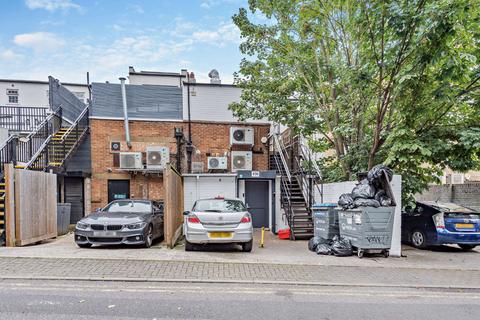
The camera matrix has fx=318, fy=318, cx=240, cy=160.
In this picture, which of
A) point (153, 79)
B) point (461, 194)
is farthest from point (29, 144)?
point (461, 194)

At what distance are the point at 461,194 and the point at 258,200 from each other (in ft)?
26.6

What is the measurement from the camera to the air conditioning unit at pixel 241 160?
13.3 m

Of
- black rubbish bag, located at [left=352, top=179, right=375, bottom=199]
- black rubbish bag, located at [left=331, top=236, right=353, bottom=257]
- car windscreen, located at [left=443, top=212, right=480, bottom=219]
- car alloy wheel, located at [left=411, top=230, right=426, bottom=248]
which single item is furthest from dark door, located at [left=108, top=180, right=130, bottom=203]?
car windscreen, located at [left=443, top=212, right=480, bottom=219]

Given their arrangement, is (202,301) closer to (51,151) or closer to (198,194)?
(198,194)

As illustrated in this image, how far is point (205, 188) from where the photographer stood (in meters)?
12.6

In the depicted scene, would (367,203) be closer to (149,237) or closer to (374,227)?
(374,227)

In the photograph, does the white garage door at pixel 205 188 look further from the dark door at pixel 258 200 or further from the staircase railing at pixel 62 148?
the staircase railing at pixel 62 148

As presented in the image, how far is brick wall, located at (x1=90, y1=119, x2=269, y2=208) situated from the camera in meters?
12.7

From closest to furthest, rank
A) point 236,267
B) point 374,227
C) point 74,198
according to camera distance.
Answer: point 236,267 → point 374,227 → point 74,198

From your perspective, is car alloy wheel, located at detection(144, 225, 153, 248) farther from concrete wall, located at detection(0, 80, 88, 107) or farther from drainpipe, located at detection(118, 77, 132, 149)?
concrete wall, located at detection(0, 80, 88, 107)

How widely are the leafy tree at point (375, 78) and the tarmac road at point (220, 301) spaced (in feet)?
11.4

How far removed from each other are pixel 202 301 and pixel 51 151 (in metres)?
10.3

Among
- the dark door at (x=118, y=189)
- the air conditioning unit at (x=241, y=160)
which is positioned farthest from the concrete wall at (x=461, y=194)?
the dark door at (x=118, y=189)

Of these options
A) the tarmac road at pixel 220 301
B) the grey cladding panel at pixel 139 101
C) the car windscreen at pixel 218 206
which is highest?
the grey cladding panel at pixel 139 101
